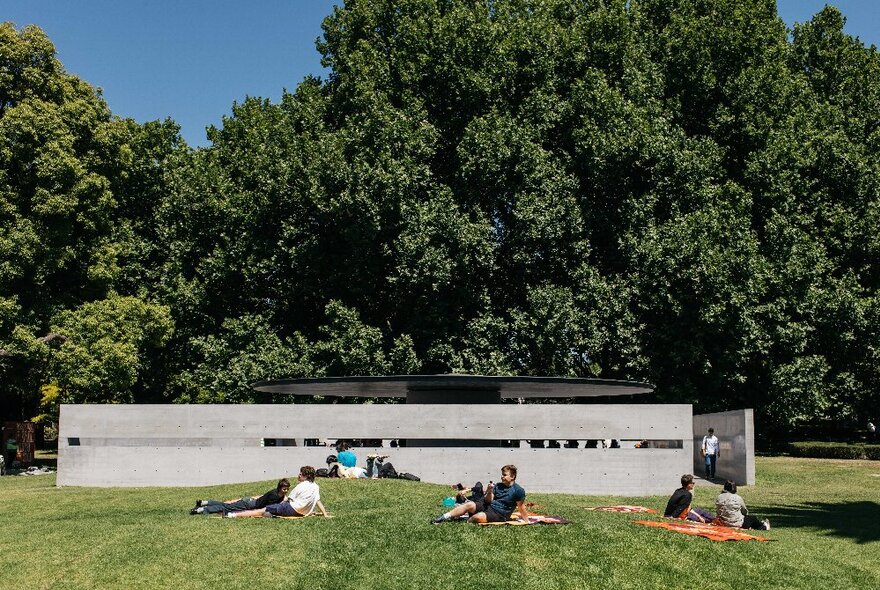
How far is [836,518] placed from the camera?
21859mm

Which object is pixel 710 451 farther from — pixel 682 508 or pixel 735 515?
pixel 735 515

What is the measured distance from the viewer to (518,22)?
Result: 4169 cm

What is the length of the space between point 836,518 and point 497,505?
29.3 feet

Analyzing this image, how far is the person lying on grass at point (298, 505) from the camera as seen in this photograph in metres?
18.7

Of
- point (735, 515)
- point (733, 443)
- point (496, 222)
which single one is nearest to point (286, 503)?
point (735, 515)

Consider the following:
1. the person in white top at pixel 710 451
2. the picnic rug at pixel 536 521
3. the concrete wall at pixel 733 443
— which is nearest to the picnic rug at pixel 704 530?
the picnic rug at pixel 536 521

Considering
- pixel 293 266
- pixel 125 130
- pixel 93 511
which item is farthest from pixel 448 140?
pixel 93 511

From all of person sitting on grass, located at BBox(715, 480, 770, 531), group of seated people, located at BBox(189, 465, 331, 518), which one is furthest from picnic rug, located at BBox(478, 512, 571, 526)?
group of seated people, located at BBox(189, 465, 331, 518)

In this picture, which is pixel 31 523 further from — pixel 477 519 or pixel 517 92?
pixel 517 92

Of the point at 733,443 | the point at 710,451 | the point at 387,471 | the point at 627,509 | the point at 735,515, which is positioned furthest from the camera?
the point at 710,451

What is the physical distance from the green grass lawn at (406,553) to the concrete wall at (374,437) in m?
7.67

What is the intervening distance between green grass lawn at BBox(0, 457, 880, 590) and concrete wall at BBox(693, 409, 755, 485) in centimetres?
803

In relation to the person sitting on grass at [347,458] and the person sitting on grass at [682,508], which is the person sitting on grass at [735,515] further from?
the person sitting on grass at [347,458]

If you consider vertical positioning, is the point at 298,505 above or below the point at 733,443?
below
